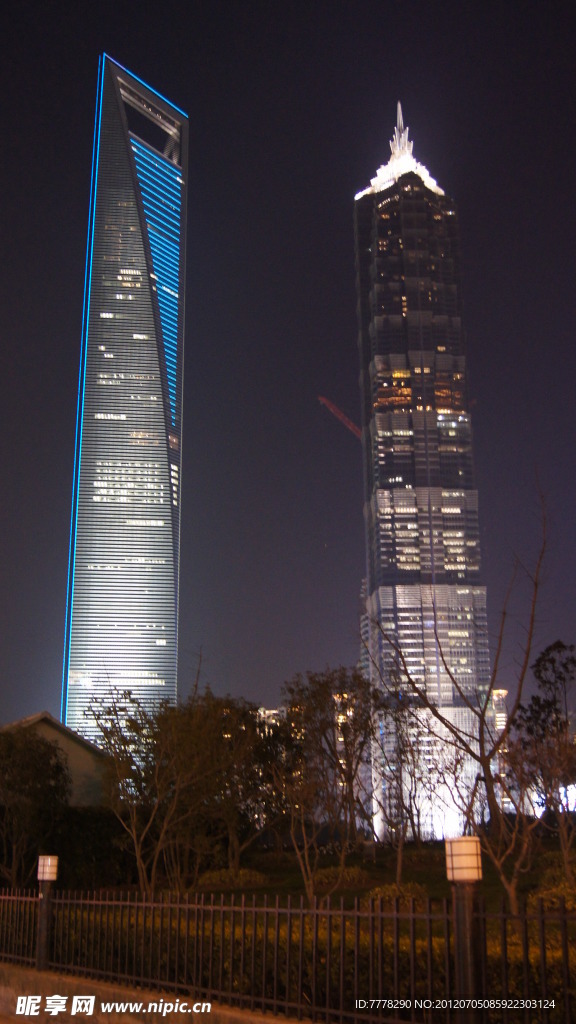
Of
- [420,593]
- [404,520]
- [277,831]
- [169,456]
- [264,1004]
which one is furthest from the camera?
[404,520]

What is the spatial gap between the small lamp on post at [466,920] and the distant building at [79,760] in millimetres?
23244

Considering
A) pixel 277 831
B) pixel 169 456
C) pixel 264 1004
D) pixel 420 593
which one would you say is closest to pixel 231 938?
pixel 264 1004

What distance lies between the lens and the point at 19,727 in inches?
1000

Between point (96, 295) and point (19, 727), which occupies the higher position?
point (96, 295)

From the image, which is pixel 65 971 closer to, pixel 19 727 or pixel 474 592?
pixel 19 727

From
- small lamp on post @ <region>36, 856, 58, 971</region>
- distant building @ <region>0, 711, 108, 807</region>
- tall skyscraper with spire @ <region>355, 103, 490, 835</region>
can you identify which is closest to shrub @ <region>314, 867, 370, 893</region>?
distant building @ <region>0, 711, 108, 807</region>

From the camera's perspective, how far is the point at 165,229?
149750 millimetres

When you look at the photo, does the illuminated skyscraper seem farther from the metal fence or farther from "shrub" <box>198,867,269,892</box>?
the metal fence

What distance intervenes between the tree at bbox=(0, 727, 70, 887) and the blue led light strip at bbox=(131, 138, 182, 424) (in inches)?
4206

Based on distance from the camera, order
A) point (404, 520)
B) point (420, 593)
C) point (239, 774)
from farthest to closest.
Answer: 1. point (404, 520)
2. point (420, 593)
3. point (239, 774)

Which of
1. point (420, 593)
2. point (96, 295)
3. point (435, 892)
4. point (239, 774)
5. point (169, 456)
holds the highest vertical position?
point (96, 295)

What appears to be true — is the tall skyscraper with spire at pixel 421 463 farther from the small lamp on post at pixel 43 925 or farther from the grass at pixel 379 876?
the small lamp on post at pixel 43 925

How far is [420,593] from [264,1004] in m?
157

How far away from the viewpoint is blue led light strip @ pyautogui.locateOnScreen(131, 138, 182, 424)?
13538 cm
